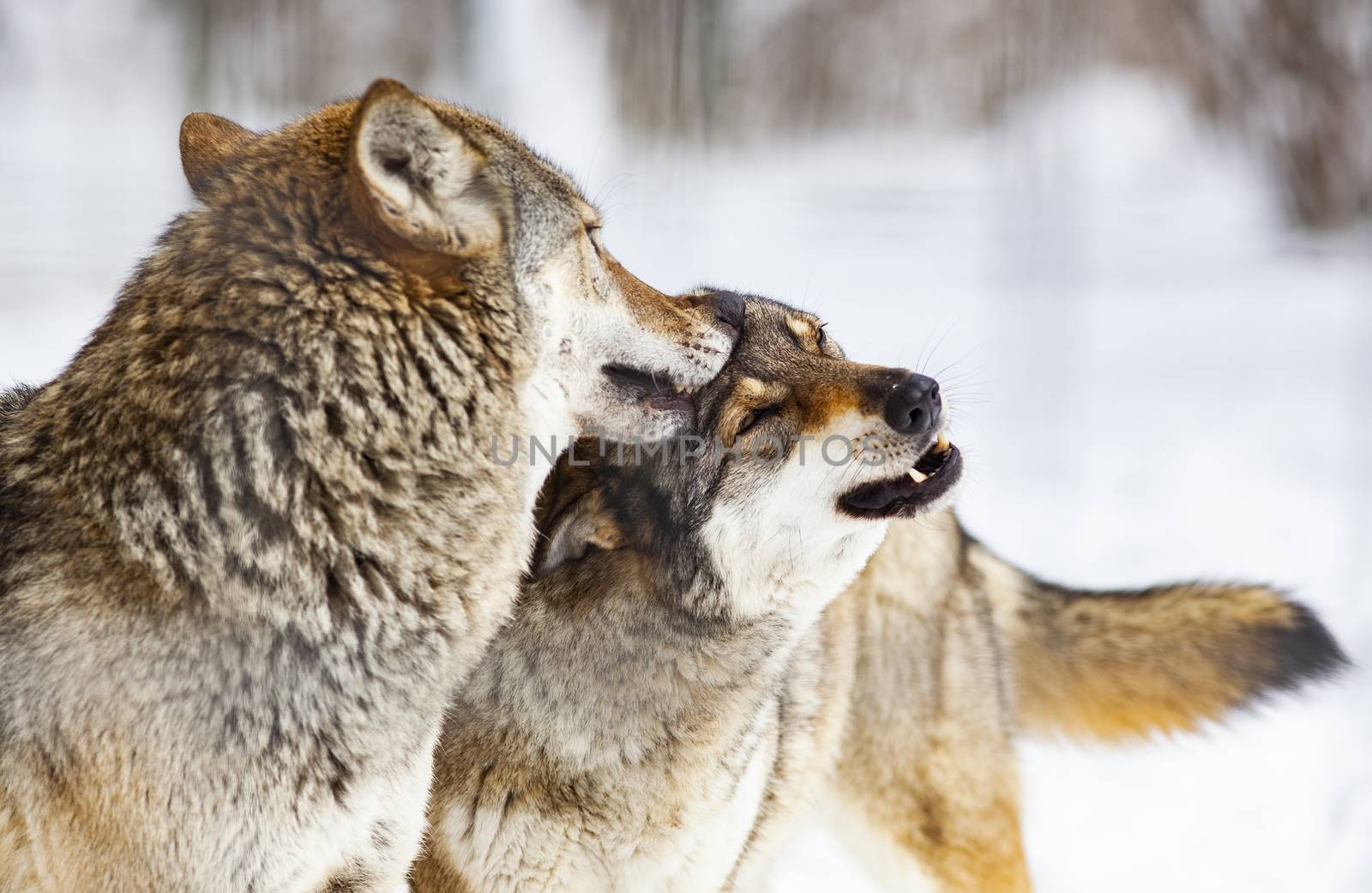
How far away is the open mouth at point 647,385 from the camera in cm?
230

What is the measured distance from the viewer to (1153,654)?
3.31m

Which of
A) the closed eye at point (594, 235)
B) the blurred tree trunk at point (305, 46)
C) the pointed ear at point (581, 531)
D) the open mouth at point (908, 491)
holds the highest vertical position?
the blurred tree trunk at point (305, 46)

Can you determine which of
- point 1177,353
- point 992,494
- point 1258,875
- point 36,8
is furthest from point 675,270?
point 1258,875

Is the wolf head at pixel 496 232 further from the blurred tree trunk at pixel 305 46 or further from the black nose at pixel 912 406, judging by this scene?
the blurred tree trunk at pixel 305 46

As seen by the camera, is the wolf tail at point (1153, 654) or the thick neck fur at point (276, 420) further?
the wolf tail at point (1153, 654)

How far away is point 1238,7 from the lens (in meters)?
10.5

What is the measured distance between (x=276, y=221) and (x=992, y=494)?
5653 mm

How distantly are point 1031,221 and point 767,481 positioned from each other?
11071mm

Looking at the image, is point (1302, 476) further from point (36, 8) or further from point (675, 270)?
point (36, 8)

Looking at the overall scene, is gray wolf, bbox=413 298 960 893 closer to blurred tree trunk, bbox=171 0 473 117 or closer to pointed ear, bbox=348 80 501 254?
pointed ear, bbox=348 80 501 254

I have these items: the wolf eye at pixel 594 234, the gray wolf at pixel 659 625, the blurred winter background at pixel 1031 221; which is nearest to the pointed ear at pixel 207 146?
the wolf eye at pixel 594 234

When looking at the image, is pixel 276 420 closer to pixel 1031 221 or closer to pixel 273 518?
pixel 273 518

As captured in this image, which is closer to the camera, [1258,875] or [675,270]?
[1258,875]

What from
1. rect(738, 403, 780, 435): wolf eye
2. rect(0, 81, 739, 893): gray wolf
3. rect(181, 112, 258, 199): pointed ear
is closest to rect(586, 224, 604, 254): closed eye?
rect(0, 81, 739, 893): gray wolf
